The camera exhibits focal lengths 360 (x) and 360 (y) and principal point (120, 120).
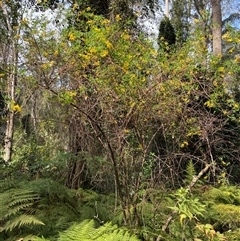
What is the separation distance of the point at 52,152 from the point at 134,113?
4305mm

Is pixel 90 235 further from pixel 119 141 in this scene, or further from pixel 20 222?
pixel 119 141

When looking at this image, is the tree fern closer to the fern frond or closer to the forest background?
the forest background

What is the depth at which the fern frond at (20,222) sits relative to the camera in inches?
101

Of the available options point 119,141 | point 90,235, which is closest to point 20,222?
point 90,235

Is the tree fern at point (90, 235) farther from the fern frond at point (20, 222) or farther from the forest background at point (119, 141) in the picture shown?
the fern frond at point (20, 222)

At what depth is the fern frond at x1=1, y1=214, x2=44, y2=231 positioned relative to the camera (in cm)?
256

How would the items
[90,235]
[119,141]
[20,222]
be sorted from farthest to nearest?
[119,141], [20,222], [90,235]

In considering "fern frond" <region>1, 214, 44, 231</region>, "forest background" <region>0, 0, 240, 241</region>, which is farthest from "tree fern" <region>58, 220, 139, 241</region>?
"fern frond" <region>1, 214, 44, 231</region>

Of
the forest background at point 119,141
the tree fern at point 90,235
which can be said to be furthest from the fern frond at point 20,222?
the tree fern at point 90,235

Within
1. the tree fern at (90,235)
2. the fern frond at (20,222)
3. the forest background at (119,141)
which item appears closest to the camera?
the tree fern at (90,235)

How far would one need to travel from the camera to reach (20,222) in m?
2.61

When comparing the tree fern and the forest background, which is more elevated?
the forest background

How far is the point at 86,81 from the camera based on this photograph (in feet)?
13.3

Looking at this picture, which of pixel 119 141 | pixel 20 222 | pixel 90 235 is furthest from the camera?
pixel 119 141
